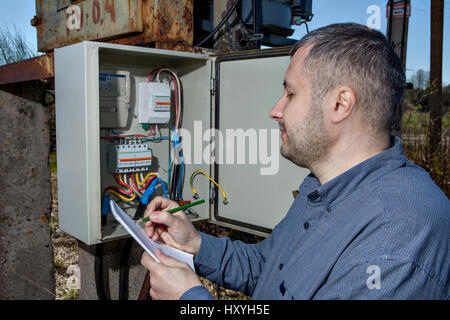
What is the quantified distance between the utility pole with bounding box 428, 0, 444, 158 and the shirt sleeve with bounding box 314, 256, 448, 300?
3.54m

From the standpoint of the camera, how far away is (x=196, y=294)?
36.2 inches

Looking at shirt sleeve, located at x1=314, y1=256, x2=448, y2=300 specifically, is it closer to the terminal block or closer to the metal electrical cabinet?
the metal electrical cabinet

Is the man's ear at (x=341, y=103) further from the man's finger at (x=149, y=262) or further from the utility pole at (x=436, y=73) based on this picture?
the utility pole at (x=436, y=73)

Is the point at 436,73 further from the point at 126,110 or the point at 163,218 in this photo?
the point at 163,218

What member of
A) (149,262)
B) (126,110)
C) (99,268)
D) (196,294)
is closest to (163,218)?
(149,262)

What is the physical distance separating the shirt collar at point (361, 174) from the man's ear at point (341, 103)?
0.13 meters

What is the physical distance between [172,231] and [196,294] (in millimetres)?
346

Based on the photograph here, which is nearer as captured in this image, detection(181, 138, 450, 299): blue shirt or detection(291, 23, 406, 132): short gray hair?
detection(181, 138, 450, 299): blue shirt

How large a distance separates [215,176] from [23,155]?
54.3 inches

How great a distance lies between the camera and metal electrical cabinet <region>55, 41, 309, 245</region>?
157 centimetres

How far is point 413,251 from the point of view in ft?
2.40

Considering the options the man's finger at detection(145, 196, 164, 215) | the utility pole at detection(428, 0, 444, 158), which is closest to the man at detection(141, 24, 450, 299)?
the man's finger at detection(145, 196, 164, 215)

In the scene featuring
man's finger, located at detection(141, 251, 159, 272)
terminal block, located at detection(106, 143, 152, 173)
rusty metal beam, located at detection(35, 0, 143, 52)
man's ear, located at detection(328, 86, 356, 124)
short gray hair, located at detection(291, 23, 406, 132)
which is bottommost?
man's finger, located at detection(141, 251, 159, 272)

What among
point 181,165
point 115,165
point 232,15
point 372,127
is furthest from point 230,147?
point 372,127
